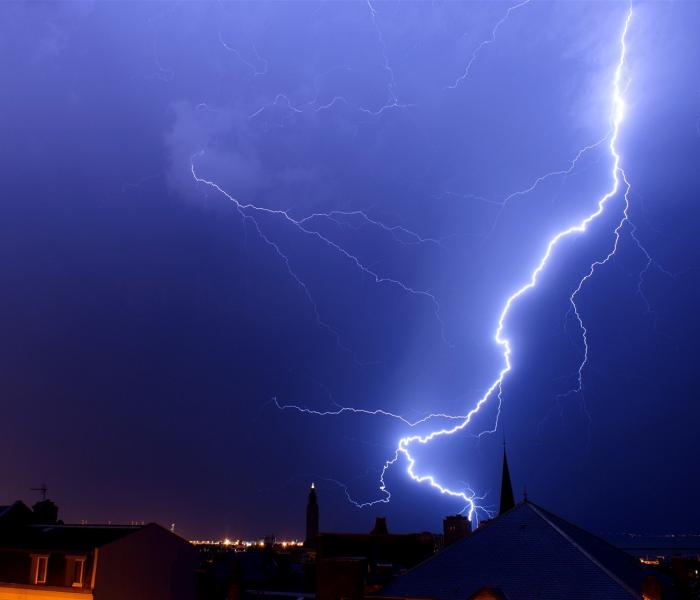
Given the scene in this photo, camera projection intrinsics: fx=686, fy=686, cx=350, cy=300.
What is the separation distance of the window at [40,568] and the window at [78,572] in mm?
1255

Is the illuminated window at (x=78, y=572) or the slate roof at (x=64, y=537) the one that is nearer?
the illuminated window at (x=78, y=572)

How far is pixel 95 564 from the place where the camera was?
2353 cm

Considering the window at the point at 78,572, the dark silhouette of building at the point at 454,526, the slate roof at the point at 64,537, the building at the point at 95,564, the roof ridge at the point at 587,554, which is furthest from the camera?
the dark silhouette of building at the point at 454,526

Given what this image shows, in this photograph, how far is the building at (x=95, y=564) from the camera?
23.7 metres

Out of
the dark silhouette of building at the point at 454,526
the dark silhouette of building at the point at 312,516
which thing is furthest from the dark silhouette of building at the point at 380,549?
the dark silhouette of building at the point at 312,516

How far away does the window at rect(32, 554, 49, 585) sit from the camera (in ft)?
79.7

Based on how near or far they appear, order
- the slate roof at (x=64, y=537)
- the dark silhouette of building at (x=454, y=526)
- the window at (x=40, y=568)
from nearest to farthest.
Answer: the window at (x=40, y=568), the slate roof at (x=64, y=537), the dark silhouette of building at (x=454, y=526)

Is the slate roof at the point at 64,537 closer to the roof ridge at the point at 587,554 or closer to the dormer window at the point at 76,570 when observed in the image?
the dormer window at the point at 76,570

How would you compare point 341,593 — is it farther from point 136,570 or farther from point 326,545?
point 326,545

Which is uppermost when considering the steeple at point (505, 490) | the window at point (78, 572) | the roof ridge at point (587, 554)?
the steeple at point (505, 490)

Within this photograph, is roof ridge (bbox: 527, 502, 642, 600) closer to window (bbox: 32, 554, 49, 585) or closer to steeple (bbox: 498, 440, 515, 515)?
window (bbox: 32, 554, 49, 585)

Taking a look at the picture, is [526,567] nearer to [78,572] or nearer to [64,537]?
[78,572]

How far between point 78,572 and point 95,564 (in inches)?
30.7

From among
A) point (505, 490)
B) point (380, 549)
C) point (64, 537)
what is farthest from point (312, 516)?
point (64, 537)
